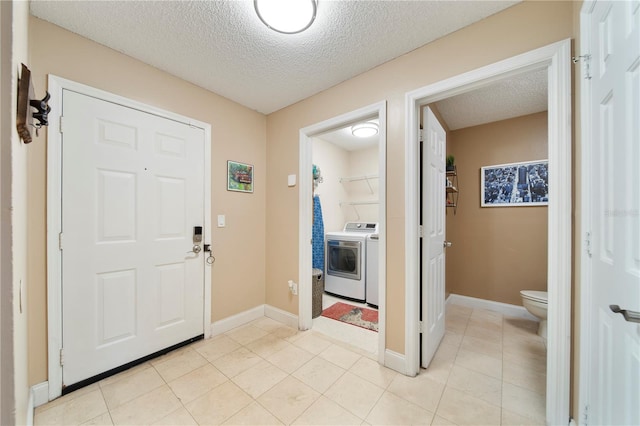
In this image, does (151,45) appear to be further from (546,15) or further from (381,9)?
(546,15)

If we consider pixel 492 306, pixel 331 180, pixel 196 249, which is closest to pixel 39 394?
pixel 196 249

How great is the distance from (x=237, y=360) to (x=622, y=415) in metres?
2.13

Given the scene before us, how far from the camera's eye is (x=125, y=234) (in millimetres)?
1824

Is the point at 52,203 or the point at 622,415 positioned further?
the point at 52,203

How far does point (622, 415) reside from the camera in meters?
0.80

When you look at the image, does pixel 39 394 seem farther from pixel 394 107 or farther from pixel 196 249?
pixel 394 107

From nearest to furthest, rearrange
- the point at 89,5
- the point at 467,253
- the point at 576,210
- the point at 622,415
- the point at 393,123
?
1. the point at 622,415
2. the point at 576,210
3. the point at 89,5
4. the point at 393,123
5. the point at 467,253

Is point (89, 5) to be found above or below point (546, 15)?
above

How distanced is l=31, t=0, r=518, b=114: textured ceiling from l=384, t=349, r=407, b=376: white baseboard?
2343 millimetres

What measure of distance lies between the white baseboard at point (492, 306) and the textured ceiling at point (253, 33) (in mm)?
3062

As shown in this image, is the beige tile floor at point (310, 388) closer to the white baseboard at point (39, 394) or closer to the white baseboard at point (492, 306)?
the white baseboard at point (39, 394)

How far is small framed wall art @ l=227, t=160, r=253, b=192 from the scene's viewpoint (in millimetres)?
2508

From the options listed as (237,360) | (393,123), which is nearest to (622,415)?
(393,123)

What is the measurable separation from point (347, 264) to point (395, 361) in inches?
63.7
